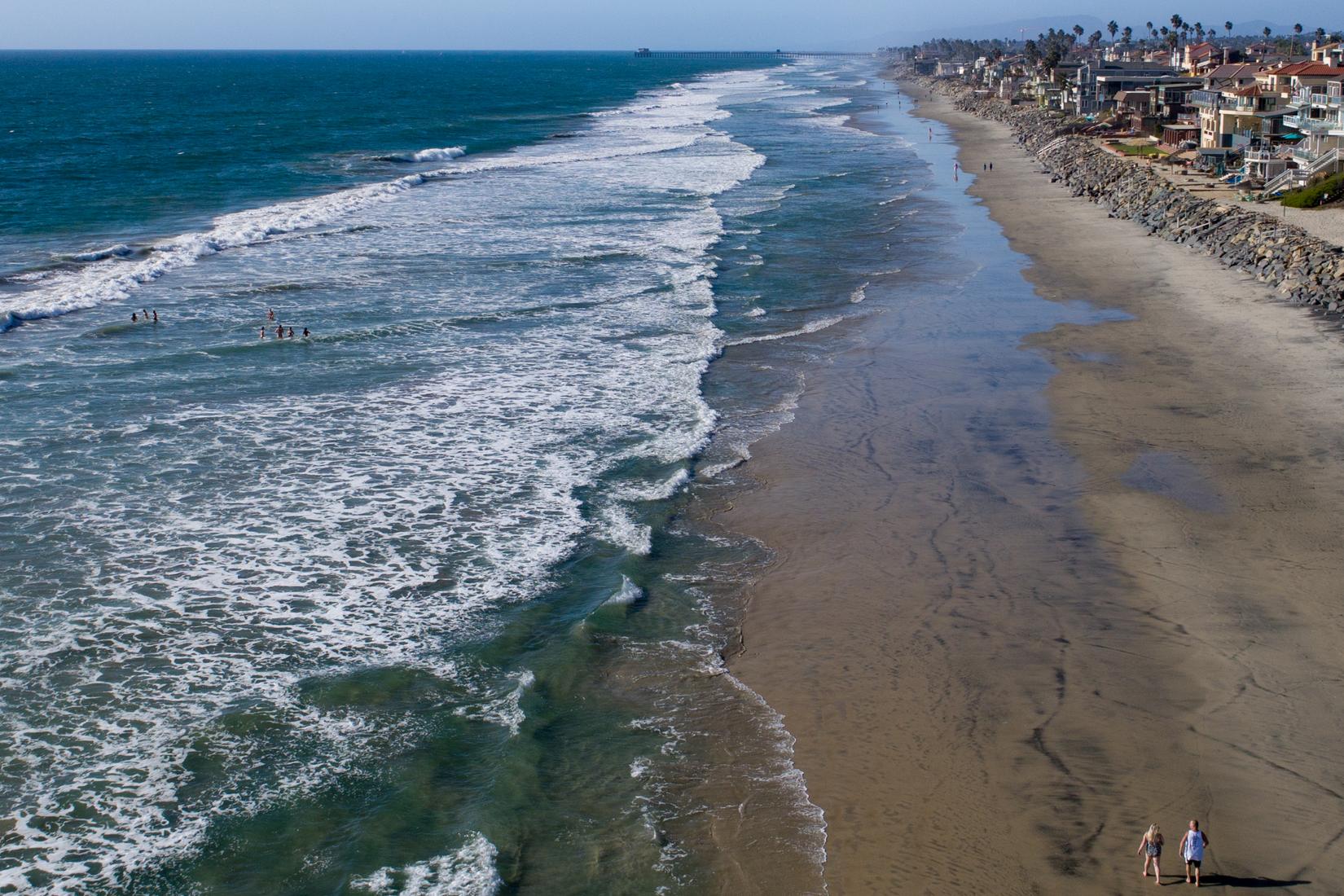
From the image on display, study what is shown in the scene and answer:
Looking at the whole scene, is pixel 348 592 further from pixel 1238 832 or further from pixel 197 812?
pixel 1238 832

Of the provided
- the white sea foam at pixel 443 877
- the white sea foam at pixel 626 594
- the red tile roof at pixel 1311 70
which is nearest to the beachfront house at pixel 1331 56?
the red tile roof at pixel 1311 70

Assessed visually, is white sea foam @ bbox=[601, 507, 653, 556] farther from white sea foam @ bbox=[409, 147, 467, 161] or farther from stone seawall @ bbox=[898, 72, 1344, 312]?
white sea foam @ bbox=[409, 147, 467, 161]

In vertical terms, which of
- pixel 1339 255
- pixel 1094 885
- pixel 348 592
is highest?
pixel 1339 255

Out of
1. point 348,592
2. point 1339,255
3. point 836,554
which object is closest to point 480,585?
point 348,592

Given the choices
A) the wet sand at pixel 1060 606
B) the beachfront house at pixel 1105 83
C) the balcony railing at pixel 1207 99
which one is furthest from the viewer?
the beachfront house at pixel 1105 83

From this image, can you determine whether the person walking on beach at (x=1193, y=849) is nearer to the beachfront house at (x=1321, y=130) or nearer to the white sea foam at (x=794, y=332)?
the white sea foam at (x=794, y=332)

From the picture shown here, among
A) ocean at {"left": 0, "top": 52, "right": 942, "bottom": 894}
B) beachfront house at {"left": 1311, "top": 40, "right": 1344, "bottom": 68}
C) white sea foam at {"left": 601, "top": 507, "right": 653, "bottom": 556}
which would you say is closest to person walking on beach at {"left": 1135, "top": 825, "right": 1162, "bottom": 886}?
ocean at {"left": 0, "top": 52, "right": 942, "bottom": 894}
